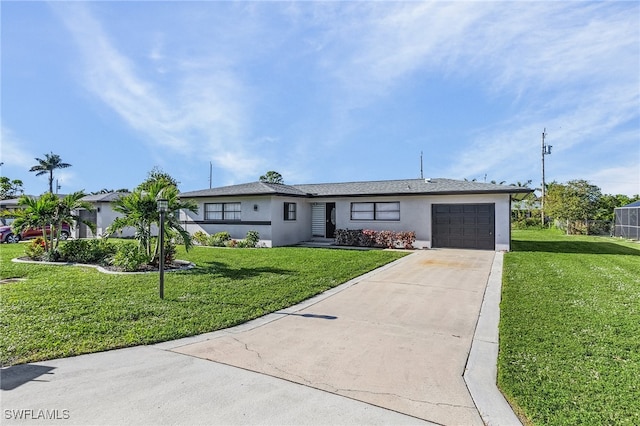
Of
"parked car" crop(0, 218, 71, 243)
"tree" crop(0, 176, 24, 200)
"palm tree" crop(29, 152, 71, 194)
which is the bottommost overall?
"parked car" crop(0, 218, 71, 243)

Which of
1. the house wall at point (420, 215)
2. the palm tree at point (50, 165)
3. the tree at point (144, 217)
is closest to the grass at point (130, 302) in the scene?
the tree at point (144, 217)

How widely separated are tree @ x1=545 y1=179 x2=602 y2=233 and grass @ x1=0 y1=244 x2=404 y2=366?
25.1m

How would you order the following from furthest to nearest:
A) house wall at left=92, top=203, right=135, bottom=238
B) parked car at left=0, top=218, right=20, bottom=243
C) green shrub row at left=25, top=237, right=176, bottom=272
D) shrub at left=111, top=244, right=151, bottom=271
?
house wall at left=92, top=203, right=135, bottom=238
parked car at left=0, top=218, right=20, bottom=243
green shrub row at left=25, top=237, right=176, bottom=272
shrub at left=111, top=244, right=151, bottom=271

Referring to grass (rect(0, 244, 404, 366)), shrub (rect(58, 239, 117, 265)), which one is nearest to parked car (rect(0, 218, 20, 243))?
shrub (rect(58, 239, 117, 265))

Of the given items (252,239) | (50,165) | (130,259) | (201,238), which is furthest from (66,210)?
(50,165)

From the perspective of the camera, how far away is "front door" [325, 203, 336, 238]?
762 inches

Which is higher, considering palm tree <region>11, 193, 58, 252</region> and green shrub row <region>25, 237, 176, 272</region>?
palm tree <region>11, 193, 58, 252</region>

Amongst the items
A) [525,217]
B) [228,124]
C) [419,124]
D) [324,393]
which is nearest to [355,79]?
[228,124]

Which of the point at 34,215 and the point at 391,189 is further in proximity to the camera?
the point at 391,189

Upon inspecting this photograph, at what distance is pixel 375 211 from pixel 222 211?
27.7 feet

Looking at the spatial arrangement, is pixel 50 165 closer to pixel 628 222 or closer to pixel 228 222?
pixel 228 222

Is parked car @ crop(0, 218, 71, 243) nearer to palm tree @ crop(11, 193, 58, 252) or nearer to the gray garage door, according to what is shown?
palm tree @ crop(11, 193, 58, 252)

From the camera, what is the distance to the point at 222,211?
18.5 m

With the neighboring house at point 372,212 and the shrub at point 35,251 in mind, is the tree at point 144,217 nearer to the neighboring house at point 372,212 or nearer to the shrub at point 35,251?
the shrub at point 35,251
